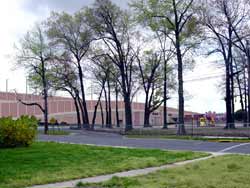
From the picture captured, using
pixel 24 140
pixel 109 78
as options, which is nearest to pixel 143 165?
pixel 24 140

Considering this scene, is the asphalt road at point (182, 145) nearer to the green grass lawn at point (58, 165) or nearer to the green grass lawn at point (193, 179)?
the green grass lawn at point (58, 165)

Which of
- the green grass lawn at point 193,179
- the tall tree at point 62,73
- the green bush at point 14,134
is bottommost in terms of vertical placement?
the green grass lawn at point 193,179

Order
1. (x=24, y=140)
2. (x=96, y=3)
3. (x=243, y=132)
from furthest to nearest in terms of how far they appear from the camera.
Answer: (x=96, y=3), (x=243, y=132), (x=24, y=140)

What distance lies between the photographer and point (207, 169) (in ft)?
43.0

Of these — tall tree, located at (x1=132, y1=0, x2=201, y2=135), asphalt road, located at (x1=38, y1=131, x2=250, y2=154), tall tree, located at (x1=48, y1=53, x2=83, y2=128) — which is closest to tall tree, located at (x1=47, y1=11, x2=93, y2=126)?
tall tree, located at (x1=48, y1=53, x2=83, y2=128)

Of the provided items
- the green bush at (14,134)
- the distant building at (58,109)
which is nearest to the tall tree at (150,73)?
the distant building at (58,109)

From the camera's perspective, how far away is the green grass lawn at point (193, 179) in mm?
10071

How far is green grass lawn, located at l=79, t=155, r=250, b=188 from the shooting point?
10.1 metres

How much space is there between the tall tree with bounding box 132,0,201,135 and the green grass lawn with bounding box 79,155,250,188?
24.7 meters

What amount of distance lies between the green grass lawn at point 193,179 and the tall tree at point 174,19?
24749 millimetres

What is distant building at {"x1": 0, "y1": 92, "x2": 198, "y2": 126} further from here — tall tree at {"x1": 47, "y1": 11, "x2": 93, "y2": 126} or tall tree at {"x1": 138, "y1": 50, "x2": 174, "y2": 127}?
tall tree at {"x1": 47, "y1": 11, "x2": 93, "y2": 126}

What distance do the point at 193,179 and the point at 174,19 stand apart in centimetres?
3273

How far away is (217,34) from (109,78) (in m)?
22.9

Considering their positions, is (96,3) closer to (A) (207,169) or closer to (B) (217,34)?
(B) (217,34)
